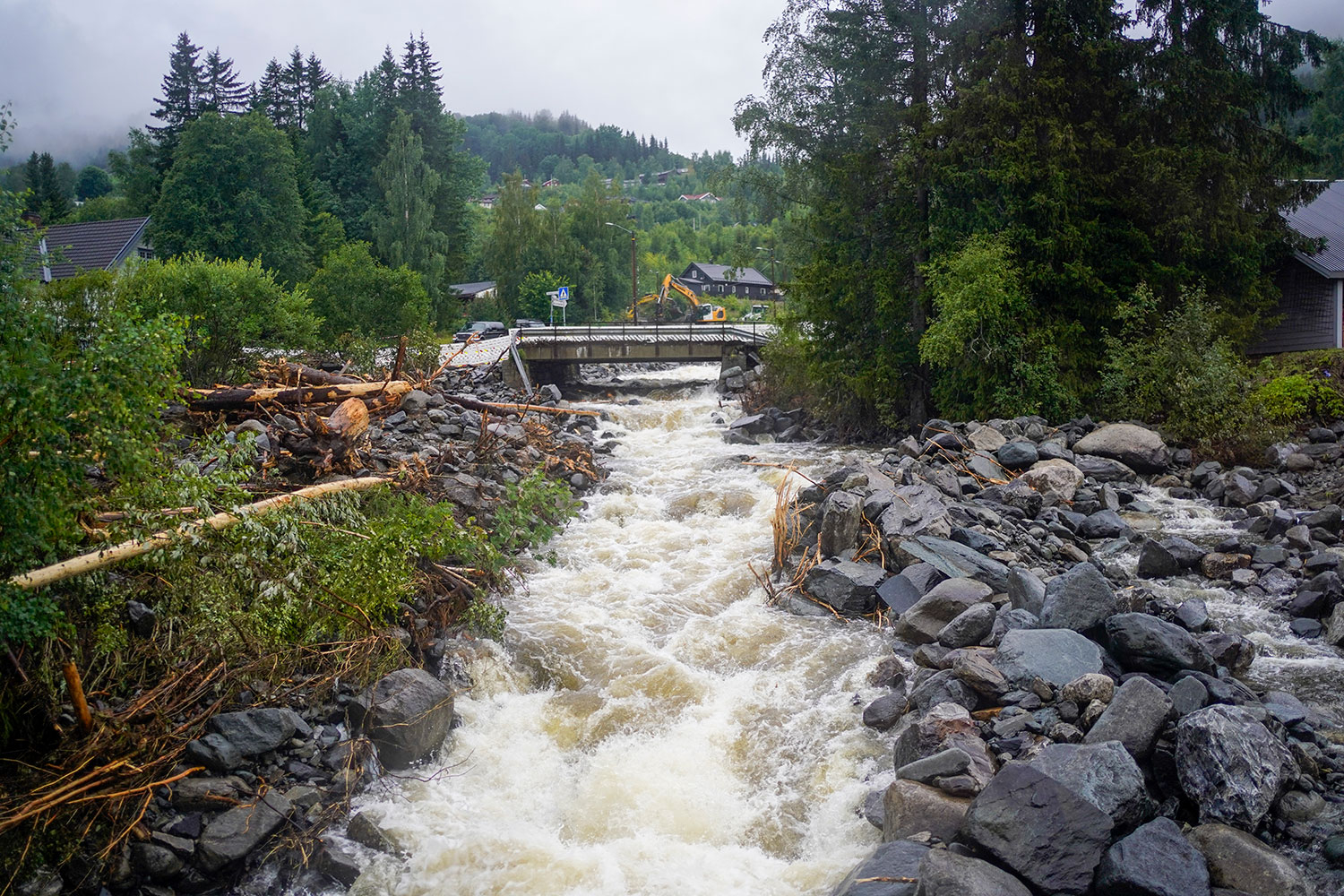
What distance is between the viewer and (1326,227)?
78.1 ft

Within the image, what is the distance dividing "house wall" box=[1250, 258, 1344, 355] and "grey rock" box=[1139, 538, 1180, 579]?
1375 centimetres

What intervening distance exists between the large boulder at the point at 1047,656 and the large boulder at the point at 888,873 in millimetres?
2330

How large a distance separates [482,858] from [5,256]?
26.2 feet

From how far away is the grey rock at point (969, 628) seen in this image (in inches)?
352

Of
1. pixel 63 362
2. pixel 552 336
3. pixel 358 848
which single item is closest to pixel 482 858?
pixel 358 848

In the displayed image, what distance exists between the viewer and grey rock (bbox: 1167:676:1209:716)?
676cm

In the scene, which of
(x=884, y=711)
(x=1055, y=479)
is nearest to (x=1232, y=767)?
(x=884, y=711)

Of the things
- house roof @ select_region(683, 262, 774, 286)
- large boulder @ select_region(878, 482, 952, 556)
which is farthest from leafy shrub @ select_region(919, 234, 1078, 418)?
house roof @ select_region(683, 262, 774, 286)

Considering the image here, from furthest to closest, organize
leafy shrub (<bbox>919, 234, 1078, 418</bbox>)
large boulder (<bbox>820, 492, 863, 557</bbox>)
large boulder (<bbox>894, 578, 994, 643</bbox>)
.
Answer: leafy shrub (<bbox>919, 234, 1078, 418</bbox>) < large boulder (<bbox>820, 492, 863, 557</bbox>) < large boulder (<bbox>894, 578, 994, 643</bbox>)

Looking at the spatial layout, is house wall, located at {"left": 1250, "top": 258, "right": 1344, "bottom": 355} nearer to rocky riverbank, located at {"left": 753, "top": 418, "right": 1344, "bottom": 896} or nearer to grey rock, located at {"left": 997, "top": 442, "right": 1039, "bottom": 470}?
rocky riverbank, located at {"left": 753, "top": 418, "right": 1344, "bottom": 896}

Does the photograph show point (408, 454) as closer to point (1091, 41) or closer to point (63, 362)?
point (63, 362)

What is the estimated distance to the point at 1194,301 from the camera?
1842 cm

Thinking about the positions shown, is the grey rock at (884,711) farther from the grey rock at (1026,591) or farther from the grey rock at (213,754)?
the grey rock at (213,754)

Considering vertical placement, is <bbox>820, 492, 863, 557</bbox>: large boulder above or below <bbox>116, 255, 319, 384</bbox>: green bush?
below
